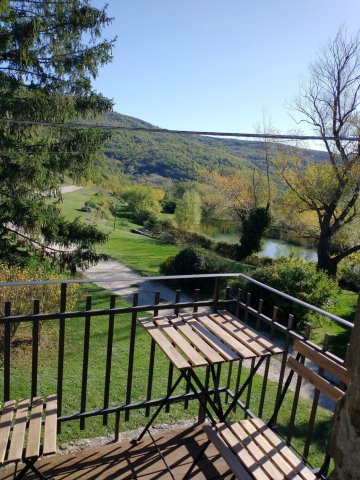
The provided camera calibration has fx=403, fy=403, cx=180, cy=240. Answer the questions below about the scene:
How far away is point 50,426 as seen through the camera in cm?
235

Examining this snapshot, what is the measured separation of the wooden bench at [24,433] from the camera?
2.06 metres

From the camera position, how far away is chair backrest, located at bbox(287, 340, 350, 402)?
2230 millimetres

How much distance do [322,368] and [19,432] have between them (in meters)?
1.80

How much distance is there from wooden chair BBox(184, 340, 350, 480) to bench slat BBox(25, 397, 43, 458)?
0.96 m

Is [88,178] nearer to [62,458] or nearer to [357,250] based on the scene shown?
[62,458]

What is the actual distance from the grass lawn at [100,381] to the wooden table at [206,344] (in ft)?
5.52

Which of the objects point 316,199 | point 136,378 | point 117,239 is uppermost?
point 316,199

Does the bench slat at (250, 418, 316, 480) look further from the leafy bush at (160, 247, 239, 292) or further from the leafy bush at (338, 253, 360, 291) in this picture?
the leafy bush at (338, 253, 360, 291)

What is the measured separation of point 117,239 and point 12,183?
1506 centimetres

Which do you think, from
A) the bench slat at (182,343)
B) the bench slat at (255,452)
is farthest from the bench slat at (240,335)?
the bench slat at (255,452)

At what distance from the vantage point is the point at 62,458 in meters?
2.75

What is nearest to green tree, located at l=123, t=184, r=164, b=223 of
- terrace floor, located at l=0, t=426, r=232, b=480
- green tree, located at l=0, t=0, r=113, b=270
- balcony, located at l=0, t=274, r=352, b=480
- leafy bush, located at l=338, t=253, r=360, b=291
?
leafy bush, located at l=338, t=253, r=360, b=291

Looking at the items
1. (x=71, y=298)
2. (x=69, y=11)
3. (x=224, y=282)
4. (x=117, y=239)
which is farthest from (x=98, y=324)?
(x=117, y=239)

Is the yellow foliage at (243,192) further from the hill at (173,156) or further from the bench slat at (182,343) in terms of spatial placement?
the hill at (173,156)
